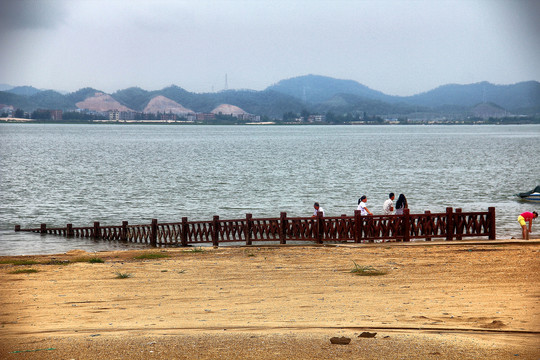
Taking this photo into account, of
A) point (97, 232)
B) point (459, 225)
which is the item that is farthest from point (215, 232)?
point (459, 225)

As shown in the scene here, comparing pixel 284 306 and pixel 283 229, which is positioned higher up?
pixel 284 306

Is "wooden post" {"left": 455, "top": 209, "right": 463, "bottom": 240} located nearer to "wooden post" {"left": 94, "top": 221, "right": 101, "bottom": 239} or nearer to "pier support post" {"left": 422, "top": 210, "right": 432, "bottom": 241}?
"pier support post" {"left": 422, "top": 210, "right": 432, "bottom": 241}

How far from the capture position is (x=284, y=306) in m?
12.3

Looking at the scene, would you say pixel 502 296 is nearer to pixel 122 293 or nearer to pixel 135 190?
pixel 122 293

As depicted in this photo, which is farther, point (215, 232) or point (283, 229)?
point (215, 232)

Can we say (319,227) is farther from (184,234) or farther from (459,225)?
(184,234)

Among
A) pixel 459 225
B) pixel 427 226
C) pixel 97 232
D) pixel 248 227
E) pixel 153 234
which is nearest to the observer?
pixel 427 226

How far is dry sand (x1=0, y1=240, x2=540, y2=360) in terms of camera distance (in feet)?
29.7

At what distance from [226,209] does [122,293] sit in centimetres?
3181

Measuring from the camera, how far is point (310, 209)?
1746 inches

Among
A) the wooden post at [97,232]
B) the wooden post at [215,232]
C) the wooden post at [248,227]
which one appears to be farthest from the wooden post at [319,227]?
the wooden post at [97,232]

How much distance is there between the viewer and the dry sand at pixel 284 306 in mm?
9047

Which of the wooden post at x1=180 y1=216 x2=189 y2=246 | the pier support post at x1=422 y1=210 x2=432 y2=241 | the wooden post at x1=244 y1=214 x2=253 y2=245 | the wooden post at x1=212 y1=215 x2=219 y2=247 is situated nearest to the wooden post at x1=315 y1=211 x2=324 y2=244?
the wooden post at x1=244 y1=214 x2=253 y2=245

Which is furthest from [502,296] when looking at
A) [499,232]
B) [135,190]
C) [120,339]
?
[135,190]
